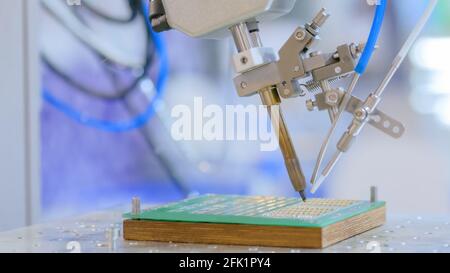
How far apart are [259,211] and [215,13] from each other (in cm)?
39

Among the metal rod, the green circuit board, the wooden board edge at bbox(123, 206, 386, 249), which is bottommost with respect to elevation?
the wooden board edge at bbox(123, 206, 386, 249)

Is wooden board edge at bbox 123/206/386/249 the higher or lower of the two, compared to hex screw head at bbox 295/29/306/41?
lower

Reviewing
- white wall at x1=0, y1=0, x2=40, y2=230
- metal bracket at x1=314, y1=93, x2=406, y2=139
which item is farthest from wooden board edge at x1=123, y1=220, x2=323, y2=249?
white wall at x1=0, y1=0, x2=40, y2=230

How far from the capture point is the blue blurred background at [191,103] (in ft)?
8.57

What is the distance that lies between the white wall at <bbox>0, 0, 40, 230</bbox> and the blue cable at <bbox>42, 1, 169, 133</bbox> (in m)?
0.08

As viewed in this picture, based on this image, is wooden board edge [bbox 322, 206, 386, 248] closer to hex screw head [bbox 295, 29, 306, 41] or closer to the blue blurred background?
hex screw head [bbox 295, 29, 306, 41]

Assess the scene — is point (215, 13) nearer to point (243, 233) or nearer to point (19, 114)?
point (243, 233)

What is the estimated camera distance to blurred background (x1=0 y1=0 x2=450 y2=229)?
262 centimetres

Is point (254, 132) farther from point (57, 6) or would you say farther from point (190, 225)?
point (57, 6)

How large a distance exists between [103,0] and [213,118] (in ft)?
3.28

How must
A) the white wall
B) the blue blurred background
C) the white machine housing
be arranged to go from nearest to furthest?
the white machine housing < the blue blurred background < the white wall

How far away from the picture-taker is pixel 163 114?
280cm

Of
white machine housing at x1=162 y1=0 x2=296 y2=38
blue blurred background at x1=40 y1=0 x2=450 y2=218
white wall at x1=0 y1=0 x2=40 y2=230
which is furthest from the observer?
white wall at x1=0 y1=0 x2=40 y2=230

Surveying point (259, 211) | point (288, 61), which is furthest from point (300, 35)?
point (259, 211)
